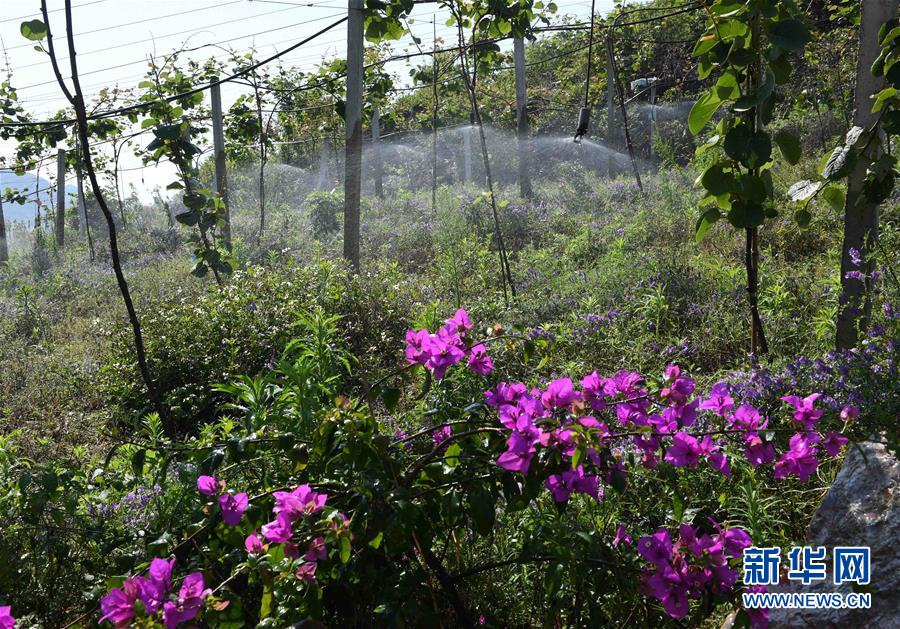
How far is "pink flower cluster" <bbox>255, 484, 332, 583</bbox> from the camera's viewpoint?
1.26 m

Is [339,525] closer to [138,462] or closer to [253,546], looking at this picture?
[253,546]

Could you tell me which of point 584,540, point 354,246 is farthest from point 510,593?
point 354,246

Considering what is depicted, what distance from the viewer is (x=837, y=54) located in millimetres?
9727

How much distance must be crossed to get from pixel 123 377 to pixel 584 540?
3.89 metres

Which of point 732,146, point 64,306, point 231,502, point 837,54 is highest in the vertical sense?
point 837,54

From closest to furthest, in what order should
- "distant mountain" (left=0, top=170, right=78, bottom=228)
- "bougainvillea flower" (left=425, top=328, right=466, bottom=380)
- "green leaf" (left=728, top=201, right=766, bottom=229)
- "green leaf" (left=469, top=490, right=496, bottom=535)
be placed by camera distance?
"green leaf" (left=469, top=490, right=496, bottom=535) → "bougainvillea flower" (left=425, top=328, right=466, bottom=380) → "green leaf" (left=728, top=201, right=766, bottom=229) → "distant mountain" (left=0, top=170, right=78, bottom=228)

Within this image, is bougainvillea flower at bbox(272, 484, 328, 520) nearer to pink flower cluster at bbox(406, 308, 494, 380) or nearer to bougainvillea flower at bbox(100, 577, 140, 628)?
bougainvillea flower at bbox(100, 577, 140, 628)

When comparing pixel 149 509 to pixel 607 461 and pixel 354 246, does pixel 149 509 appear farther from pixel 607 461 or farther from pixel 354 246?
pixel 354 246

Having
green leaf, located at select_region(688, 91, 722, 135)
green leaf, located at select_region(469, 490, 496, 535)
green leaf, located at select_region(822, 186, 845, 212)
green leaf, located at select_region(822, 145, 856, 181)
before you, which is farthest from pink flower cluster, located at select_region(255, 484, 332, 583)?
green leaf, located at select_region(822, 186, 845, 212)

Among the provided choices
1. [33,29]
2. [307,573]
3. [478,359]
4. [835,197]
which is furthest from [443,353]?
[33,29]

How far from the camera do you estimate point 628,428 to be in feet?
5.03

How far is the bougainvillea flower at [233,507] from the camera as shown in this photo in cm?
138

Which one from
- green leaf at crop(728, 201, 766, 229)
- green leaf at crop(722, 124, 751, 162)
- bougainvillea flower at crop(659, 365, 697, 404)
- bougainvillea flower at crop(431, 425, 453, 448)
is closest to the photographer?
bougainvillea flower at crop(659, 365, 697, 404)

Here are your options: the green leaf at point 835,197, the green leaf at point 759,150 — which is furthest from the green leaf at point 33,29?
the green leaf at point 835,197
